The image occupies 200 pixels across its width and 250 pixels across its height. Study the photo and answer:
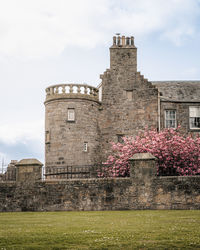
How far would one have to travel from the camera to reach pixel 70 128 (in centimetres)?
3138

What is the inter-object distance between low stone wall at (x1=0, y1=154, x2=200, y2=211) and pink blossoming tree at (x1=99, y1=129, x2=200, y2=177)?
7.49m

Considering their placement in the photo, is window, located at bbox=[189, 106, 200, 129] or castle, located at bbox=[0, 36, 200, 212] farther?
window, located at bbox=[189, 106, 200, 129]

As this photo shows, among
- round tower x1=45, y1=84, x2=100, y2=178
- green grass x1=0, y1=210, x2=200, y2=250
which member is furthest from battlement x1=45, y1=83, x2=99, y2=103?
green grass x1=0, y1=210, x2=200, y2=250

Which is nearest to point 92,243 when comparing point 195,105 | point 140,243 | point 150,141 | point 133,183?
point 140,243

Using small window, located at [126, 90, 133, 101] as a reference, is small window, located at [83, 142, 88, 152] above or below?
below

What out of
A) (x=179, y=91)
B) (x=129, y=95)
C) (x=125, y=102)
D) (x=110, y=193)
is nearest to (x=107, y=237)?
(x=110, y=193)

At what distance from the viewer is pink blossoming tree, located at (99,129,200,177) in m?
27.6

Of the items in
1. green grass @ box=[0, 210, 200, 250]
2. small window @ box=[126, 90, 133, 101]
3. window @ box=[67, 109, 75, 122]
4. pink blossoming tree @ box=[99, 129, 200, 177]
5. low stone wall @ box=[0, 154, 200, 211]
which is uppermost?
small window @ box=[126, 90, 133, 101]

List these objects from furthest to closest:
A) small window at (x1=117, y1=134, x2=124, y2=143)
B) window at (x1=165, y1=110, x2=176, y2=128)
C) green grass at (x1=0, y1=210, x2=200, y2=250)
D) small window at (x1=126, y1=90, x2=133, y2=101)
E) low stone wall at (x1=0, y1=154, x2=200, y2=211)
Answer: window at (x1=165, y1=110, x2=176, y2=128) < small window at (x1=126, y1=90, x2=133, y2=101) < small window at (x1=117, y1=134, x2=124, y2=143) < low stone wall at (x1=0, y1=154, x2=200, y2=211) < green grass at (x1=0, y1=210, x2=200, y2=250)

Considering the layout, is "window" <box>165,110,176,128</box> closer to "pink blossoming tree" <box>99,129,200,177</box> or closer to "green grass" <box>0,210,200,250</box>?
"pink blossoming tree" <box>99,129,200,177</box>

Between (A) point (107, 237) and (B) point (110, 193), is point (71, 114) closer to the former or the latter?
(B) point (110, 193)

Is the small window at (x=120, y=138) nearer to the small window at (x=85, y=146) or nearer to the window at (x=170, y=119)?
the small window at (x=85, y=146)

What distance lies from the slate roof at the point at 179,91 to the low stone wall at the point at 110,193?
15421mm

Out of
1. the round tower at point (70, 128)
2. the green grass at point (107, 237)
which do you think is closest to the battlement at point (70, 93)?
the round tower at point (70, 128)
